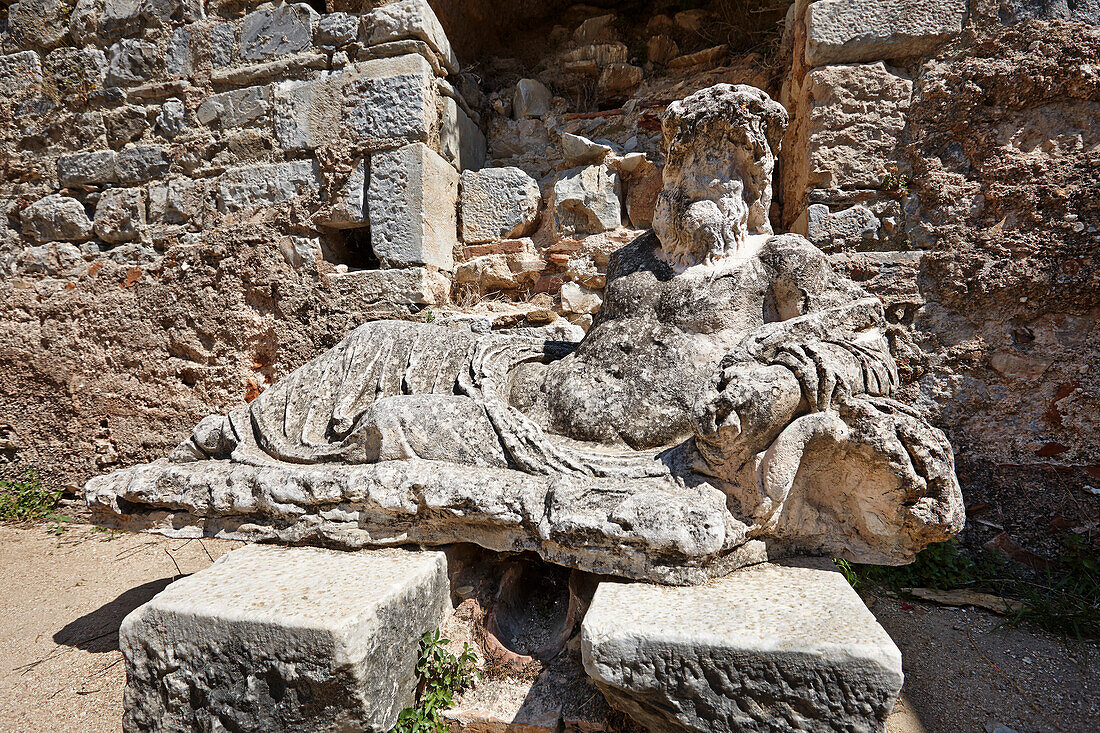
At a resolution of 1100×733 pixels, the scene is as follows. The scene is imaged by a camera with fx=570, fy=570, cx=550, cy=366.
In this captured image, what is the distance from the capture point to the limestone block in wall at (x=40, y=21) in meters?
3.65

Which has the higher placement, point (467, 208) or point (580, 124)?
point (580, 124)

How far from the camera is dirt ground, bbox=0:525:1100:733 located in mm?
1728

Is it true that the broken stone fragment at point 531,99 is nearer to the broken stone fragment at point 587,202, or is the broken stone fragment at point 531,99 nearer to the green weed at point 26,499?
the broken stone fragment at point 587,202

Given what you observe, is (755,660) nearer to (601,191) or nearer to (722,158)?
(722,158)

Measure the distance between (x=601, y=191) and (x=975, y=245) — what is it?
191 cm

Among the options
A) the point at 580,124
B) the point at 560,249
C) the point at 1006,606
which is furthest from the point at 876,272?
the point at 580,124

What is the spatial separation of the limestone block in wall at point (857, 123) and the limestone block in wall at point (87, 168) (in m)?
4.17

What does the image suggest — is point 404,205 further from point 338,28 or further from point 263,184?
point 338,28

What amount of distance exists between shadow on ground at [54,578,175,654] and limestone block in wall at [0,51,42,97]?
3.34 meters

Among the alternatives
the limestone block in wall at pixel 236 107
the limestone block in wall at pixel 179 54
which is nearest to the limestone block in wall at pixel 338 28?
the limestone block in wall at pixel 236 107

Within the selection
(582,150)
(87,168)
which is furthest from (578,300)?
(87,168)

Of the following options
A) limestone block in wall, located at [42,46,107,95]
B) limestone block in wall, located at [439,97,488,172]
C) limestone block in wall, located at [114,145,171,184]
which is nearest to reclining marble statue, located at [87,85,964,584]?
limestone block in wall, located at [439,97,488,172]

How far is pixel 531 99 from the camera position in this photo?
4.00m

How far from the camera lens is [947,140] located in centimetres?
268
